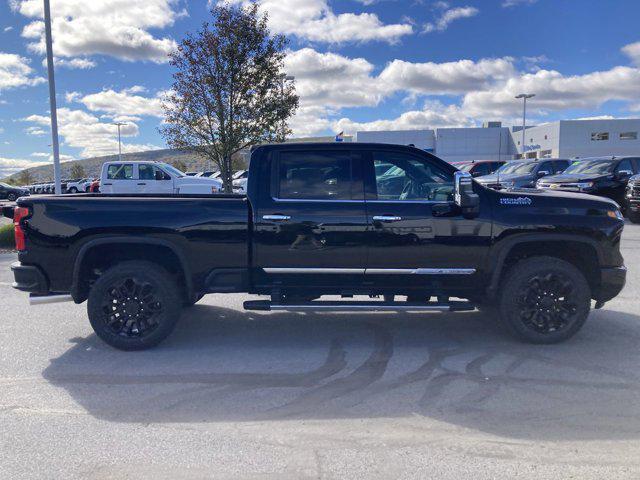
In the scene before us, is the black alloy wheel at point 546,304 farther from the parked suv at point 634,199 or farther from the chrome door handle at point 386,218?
the parked suv at point 634,199

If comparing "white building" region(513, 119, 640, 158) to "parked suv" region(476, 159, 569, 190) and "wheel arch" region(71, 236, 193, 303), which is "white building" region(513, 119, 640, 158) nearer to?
"parked suv" region(476, 159, 569, 190)

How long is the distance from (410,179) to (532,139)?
6632 cm

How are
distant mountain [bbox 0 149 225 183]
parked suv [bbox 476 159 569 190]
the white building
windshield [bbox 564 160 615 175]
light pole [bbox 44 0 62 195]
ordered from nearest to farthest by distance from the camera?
light pole [bbox 44 0 62 195], windshield [bbox 564 160 615 175], parked suv [bbox 476 159 569 190], the white building, distant mountain [bbox 0 149 225 183]

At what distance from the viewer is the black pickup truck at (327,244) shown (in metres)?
5.04

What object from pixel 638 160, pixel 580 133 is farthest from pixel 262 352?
pixel 580 133

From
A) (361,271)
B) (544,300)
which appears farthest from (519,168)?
(361,271)

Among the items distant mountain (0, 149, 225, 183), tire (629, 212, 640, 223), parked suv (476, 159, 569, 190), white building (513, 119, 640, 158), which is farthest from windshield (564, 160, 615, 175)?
distant mountain (0, 149, 225, 183)

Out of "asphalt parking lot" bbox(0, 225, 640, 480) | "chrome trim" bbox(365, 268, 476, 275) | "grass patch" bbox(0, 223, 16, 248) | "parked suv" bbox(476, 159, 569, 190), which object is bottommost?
"asphalt parking lot" bbox(0, 225, 640, 480)

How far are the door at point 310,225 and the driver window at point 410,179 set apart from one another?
Answer: 0.70ft

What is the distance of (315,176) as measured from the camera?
521 cm

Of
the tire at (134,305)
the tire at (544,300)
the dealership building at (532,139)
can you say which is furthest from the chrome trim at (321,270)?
the dealership building at (532,139)

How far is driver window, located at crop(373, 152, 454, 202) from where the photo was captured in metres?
5.15

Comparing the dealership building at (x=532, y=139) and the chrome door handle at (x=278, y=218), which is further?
the dealership building at (x=532, y=139)

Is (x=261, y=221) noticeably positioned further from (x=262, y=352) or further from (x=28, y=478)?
(x=28, y=478)
